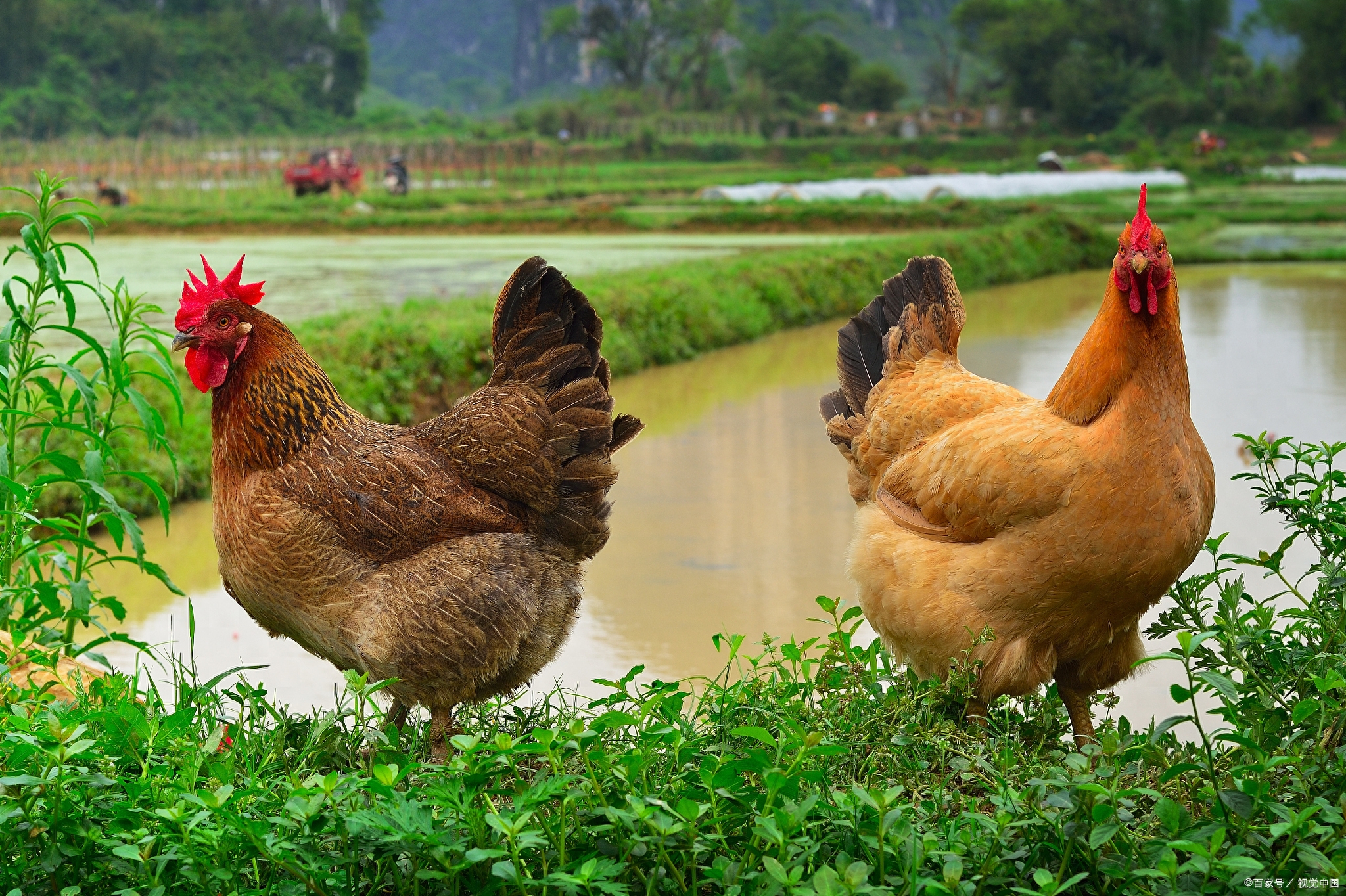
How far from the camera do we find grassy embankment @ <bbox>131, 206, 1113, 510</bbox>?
7883mm

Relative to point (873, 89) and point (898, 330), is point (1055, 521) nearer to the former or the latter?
point (898, 330)

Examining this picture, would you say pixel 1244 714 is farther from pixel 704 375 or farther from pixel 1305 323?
pixel 1305 323

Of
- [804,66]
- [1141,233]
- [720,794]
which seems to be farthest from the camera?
[804,66]

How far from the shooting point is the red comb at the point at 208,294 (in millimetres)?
3207

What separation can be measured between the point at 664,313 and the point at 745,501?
16.6 ft

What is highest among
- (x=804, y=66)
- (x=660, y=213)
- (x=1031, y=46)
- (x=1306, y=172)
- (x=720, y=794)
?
(x=804, y=66)

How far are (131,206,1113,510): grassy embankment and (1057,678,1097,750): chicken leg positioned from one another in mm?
3272

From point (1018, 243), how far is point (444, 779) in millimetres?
17727

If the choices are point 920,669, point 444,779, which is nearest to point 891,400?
point 920,669

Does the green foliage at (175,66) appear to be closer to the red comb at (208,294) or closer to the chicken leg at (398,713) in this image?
the red comb at (208,294)

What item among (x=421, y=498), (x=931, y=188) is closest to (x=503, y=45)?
(x=931, y=188)

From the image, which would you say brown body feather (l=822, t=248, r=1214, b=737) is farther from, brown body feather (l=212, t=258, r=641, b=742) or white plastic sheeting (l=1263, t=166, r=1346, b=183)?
white plastic sheeting (l=1263, t=166, r=1346, b=183)

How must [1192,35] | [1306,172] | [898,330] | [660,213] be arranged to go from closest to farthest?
1. [898,330]
2. [660,213]
3. [1306,172]
4. [1192,35]

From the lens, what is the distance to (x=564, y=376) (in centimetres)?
350
